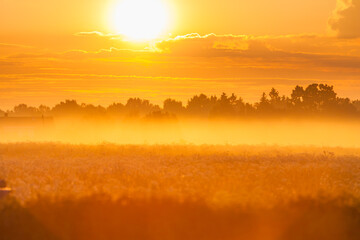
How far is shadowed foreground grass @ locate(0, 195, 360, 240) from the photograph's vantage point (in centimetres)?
1420

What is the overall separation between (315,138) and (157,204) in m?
72.5

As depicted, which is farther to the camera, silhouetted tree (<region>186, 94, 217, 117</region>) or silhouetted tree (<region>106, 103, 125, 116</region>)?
silhouetted tree (<region>106, 103, 125, 116</region>)

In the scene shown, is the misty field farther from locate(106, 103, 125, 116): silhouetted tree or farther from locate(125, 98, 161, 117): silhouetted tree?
locate(125, 98, 161, 117): silhouetted tree

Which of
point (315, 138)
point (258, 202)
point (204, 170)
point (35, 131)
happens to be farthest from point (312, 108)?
point (258, 202)

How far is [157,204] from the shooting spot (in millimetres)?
15133

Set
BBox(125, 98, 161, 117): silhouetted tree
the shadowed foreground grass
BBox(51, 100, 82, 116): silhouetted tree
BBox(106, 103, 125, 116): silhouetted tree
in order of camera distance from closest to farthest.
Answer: the shadowed foreground grass < BBox(51, 100, 82, 116): silhouetted tree < BBox(106, 103, 125, 116): silhouetted tree < BBox(125, 98, 161, 117): silhouetted tree

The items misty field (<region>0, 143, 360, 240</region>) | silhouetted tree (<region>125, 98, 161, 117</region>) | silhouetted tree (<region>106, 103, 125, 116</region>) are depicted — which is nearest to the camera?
misty field (<region>0, 143, 360, 240</region>)

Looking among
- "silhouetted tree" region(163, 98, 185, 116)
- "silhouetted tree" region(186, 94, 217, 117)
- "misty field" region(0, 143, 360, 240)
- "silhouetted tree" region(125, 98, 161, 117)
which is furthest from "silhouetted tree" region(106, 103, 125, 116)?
"misty field" region(0, 143, 360, 240)

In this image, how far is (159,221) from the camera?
14469 millimetres

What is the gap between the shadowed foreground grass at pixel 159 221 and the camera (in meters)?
14.2

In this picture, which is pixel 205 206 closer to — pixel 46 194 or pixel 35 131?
pixel 46 194

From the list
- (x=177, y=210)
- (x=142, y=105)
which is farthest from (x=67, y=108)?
(x=177, y=210)

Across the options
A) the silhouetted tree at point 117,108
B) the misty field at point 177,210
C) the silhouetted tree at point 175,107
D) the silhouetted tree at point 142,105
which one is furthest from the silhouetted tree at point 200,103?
the misty field at point 177,210

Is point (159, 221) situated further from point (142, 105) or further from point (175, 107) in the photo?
point (142, 105)
